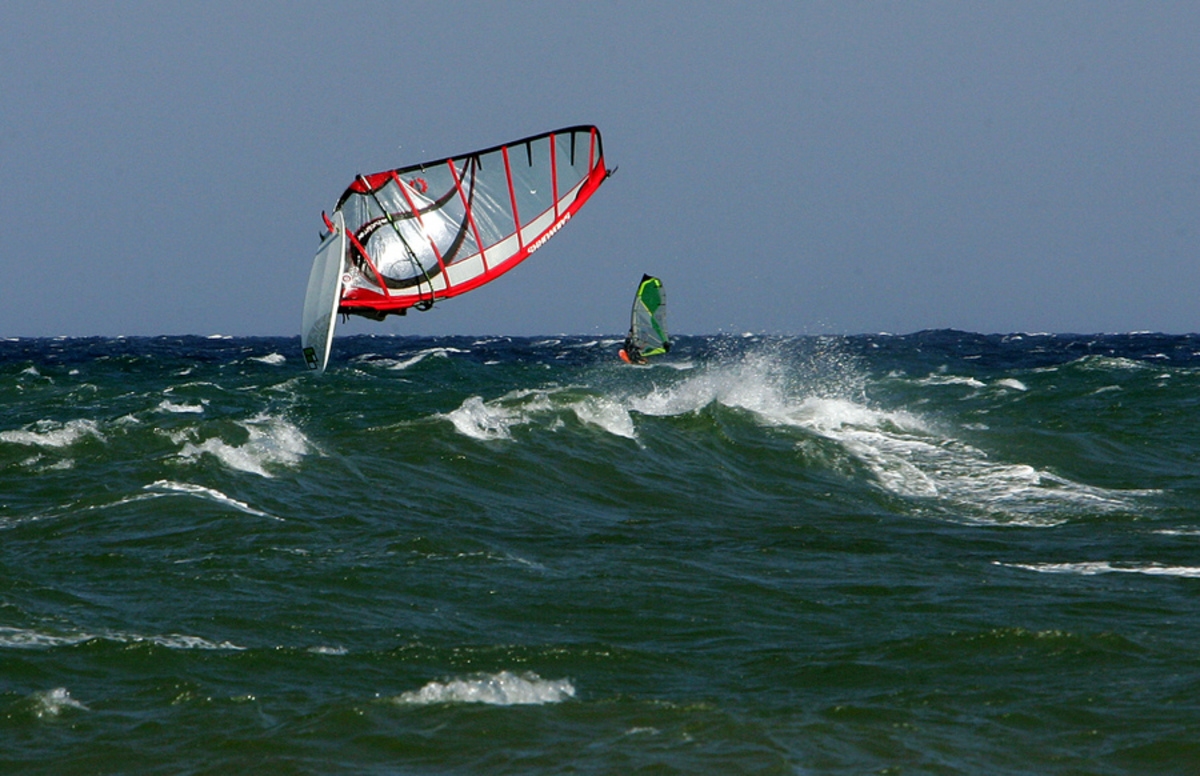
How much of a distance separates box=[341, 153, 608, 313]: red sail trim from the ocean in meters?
1.75

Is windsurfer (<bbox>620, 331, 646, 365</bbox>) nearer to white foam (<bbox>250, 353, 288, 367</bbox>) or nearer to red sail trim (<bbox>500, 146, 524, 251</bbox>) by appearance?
white foam (<bbox>250, 353, 288, 367</bbox>)

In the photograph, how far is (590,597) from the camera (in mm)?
7730

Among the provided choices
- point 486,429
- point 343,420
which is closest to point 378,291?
point 486,429

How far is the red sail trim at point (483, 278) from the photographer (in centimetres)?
1265

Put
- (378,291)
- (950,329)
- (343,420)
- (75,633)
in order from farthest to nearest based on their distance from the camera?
(950,329)
(343,420)
(378,291)
(75,633)

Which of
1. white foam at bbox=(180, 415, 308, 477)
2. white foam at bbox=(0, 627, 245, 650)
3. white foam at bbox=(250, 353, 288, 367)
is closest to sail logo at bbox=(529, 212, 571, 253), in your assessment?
white foam at bbox=(180, 415, 308, 477)

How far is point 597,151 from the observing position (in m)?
14.0

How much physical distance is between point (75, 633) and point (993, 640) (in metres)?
5.03

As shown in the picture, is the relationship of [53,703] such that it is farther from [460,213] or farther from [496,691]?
[460,213]

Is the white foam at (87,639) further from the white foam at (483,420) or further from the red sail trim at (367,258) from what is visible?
the white foam at (483,420)

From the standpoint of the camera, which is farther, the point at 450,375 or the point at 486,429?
the point at 450,375

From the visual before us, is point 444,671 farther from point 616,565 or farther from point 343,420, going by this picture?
point 343,420

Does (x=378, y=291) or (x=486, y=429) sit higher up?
(x=378, y=291)

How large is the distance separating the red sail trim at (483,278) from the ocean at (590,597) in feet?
5.73
